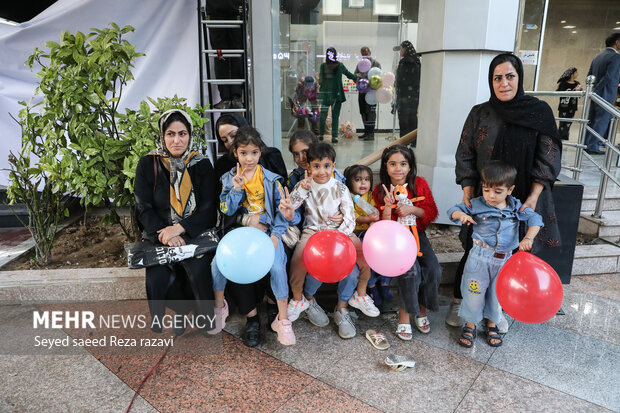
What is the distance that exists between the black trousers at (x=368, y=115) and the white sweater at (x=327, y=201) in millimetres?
3339

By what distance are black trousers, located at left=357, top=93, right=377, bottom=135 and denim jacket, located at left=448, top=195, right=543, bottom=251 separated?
11.4 feet

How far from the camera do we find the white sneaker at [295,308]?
2990 millimetres

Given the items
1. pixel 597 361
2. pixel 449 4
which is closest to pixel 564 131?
pixel 449 4

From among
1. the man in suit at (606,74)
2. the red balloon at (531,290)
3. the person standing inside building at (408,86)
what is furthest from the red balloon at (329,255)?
the man in suit at (606,74)

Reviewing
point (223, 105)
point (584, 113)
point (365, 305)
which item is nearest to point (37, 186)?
point (223, 105)

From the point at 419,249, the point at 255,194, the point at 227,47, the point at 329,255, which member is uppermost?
the point at 227,47

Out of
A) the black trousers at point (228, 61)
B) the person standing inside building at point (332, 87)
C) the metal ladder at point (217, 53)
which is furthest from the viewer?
the person standing inside building at point (332, 87)

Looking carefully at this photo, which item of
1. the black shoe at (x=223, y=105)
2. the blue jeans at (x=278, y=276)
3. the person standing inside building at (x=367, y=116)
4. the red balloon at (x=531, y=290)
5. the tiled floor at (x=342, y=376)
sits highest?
the black shoe at (x=223, y=105)

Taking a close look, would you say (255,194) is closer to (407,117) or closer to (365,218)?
(365,218)

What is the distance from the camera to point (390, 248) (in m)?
2.56

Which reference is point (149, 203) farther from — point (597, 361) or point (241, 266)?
point (597, 361)

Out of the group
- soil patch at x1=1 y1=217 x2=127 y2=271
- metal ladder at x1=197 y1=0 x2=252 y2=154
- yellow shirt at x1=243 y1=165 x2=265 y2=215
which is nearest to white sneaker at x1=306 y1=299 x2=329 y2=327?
yellow shirt at x1=243 y1=165 x2=265 y2=215

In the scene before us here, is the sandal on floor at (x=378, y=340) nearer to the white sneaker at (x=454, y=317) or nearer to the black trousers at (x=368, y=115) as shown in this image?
the white sneaker at (x=454, y=317)

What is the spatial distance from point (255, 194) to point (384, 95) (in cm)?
375
